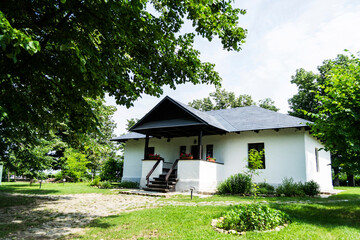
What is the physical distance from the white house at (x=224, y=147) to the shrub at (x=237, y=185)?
157 centimetres

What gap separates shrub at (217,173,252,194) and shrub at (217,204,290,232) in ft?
23.4

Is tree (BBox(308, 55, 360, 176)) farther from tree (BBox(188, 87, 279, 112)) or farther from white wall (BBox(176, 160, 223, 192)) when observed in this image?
tree (BBox(188, 87, 279, 112))

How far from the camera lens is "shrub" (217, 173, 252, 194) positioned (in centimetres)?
1262

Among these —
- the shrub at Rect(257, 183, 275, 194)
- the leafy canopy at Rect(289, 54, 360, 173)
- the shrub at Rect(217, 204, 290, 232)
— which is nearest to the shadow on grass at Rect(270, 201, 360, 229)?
the shrub at Rect(217, 204, 290, 232)

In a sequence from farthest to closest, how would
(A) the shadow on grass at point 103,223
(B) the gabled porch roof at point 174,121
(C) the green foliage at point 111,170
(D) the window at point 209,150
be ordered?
(C) the green foliage at point 111,170 < (D) the window at point 209,150 < (B) the gabled porch roof at point 174,121 < (A) the shadow on grass at point 103,223

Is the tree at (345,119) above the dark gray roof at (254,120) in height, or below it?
below

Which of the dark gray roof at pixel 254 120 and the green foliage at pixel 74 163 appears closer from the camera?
the dark gray roof at pixel 254 120

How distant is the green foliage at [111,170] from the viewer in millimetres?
21205

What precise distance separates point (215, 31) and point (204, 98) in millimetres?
34466

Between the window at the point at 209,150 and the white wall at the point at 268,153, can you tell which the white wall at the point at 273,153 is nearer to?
the white wall at the point at 268,153

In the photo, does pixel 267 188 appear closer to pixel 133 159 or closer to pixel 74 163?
pixel 133 159

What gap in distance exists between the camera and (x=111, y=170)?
21.4 metres

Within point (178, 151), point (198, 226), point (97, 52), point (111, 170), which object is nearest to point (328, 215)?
point (198, 226)

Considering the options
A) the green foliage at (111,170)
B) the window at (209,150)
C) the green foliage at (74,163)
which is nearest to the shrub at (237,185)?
the window at (209,150)
